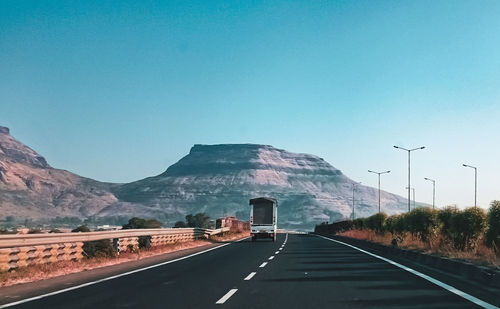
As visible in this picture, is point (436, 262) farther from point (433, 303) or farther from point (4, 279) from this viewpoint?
point (4, 279)

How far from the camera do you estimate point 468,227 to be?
2650 centimetres

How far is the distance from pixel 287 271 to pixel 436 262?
557cm

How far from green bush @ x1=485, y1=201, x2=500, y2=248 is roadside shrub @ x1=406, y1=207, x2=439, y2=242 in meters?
8.54

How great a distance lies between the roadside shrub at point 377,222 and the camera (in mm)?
49606

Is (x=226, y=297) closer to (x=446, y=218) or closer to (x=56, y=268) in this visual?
(x=56, y=268)

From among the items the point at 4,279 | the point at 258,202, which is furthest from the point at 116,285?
the point at 258,202

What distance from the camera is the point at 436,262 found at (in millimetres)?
20125

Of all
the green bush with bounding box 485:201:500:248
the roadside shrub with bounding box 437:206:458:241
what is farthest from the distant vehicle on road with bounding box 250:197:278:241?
the green bush with bounding box 485:201:500:248

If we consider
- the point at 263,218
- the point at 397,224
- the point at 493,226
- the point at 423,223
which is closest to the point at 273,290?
the point at 493,226

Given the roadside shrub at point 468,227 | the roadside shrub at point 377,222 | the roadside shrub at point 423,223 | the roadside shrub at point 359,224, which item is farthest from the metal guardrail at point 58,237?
the roadside shrub at point 359,224

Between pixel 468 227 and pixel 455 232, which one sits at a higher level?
pixel 468 227

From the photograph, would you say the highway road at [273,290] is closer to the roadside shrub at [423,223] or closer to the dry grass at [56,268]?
the dry grass at [56,268]

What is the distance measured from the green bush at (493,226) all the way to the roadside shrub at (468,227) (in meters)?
1.93

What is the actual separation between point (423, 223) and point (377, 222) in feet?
59.0
